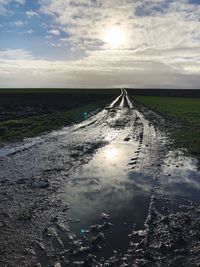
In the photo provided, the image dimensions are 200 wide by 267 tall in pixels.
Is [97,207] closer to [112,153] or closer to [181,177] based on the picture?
[181,177]

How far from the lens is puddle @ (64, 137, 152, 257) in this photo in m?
7.72

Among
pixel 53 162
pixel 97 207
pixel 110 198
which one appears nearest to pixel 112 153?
pixel 53 162

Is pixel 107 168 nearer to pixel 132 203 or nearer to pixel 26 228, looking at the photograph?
pixel 132 203

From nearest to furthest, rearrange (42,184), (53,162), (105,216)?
(105,216), (42,184), (53,162)

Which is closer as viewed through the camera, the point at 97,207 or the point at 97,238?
the point at 97,238

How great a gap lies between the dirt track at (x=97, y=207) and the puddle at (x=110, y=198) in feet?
0.07

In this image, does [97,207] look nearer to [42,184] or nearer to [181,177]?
[42,184]

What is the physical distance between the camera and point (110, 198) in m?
9.90

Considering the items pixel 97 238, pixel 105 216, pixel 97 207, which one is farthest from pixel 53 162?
pixel 97 238

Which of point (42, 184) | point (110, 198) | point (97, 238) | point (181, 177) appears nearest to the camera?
point (97, 238)

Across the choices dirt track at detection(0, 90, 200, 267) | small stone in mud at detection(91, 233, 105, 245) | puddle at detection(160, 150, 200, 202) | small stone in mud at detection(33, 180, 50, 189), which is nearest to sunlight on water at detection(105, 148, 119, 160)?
dirt track at detection(0, 90, 200, 267)

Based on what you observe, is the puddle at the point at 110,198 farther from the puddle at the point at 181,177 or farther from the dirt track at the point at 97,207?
the puddle at the point at 181,177

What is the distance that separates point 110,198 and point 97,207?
0.84 m

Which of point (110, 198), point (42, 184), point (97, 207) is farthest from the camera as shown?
point (42, 184)
